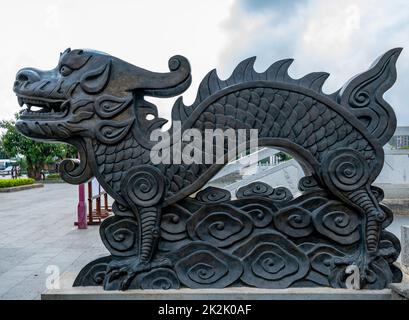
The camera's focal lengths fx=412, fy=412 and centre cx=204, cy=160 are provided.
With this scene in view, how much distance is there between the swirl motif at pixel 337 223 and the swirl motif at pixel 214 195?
77 cm

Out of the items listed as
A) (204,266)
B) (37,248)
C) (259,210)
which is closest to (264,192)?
(259,210)

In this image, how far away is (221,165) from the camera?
139 inches

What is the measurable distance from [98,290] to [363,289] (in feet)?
7.04

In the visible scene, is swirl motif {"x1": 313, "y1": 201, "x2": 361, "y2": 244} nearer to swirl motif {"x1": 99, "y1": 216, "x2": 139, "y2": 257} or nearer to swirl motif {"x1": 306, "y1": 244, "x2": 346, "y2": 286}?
swirl motif {"x1": 306, "y1": 244, "x2": 346, "y2": 286}

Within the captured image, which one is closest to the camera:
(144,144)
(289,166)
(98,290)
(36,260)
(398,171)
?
(98,290)

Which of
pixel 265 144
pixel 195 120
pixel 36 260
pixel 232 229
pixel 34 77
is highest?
pixel 34 77

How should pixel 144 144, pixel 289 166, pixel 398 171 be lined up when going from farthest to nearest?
pixel 398 171, pixel 289 166, pixel 144 144

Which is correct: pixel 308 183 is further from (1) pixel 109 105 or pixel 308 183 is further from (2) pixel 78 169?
(2) pixel 78 169

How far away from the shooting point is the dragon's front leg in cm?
338

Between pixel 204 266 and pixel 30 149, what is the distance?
2158 cm

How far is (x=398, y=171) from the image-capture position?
425 inches

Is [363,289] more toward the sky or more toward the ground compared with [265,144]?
more toward the ground
